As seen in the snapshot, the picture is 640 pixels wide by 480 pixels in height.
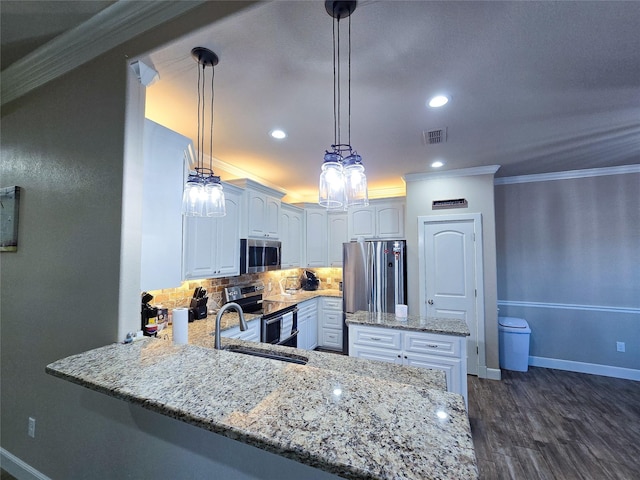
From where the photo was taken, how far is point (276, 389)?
0.96 m

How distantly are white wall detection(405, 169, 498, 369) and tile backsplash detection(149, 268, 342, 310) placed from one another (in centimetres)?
170

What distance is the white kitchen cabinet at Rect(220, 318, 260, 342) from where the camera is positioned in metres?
2.54

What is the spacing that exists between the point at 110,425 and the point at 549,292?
17.0ft

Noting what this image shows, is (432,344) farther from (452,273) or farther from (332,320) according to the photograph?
(332,320)

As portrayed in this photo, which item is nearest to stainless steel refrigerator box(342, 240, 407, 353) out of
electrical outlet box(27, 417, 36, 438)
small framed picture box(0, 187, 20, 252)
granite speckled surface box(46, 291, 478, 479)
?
granite speckled surface box(46, 291, 478, 479)

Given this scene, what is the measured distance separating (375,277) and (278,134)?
2482 mm

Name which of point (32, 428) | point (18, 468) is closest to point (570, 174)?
point (32, 428)

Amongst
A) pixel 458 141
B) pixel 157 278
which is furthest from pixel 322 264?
pixel 157 278

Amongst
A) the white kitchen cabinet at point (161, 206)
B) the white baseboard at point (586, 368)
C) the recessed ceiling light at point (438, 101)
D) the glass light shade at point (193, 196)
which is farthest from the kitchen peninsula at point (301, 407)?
the white baseboard at point (586, 368)

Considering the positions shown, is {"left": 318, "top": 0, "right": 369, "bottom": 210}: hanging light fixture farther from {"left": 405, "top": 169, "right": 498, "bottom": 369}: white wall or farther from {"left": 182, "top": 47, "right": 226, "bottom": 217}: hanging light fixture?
{"left": 405, "top": 169, "right": 498, "bottom": 369}: white wall

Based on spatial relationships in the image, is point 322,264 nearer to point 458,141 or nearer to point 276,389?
point 458,141

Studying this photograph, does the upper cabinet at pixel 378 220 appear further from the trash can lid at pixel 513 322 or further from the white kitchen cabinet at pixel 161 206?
the white kitchen cabinet at pixel 161 206

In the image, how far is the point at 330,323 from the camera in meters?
4.52

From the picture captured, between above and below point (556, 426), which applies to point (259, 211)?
above
